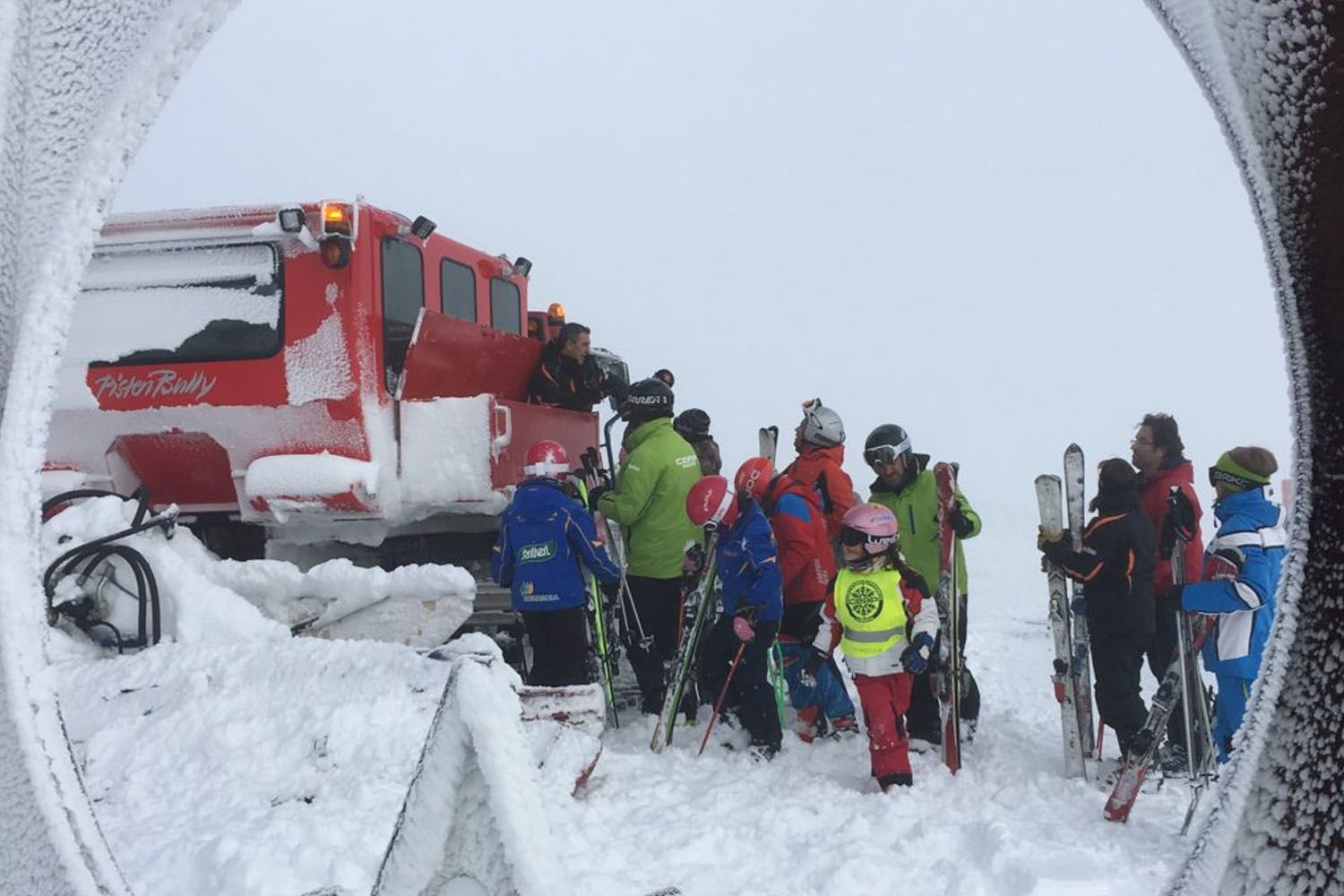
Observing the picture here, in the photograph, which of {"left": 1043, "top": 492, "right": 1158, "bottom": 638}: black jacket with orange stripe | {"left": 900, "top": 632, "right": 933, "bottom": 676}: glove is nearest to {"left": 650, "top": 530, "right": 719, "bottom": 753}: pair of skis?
{"left": 900, "top": 632, "right": 933, "bottom": 676}: glove

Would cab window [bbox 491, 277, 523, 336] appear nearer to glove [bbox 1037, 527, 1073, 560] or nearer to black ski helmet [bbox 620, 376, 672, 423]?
black ski helmet [bbox 620, 376, 672, 423]

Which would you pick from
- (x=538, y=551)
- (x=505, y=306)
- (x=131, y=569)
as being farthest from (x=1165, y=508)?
(x=131, y=569)

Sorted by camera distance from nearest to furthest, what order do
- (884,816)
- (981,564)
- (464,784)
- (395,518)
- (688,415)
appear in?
(464,784), (884,816), (395,518), (688,415), (981,564)

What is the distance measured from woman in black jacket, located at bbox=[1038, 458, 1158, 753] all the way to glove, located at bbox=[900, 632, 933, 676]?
0.81m

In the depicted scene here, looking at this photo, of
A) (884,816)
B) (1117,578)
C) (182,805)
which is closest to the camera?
(182,805)

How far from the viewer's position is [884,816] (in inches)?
159

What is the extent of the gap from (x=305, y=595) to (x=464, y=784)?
406 centimetres

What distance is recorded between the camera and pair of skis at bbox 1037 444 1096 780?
4.61 metres

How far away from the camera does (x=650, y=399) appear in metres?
5.75

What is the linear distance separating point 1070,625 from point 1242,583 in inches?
37.6

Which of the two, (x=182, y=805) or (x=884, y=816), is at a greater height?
(x=182, y=805)

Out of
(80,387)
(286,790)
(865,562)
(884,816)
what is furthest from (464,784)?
(80,387)

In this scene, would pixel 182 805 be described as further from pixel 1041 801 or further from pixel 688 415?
pixel 688 415

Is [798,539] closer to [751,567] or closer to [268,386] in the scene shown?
[751,567]
